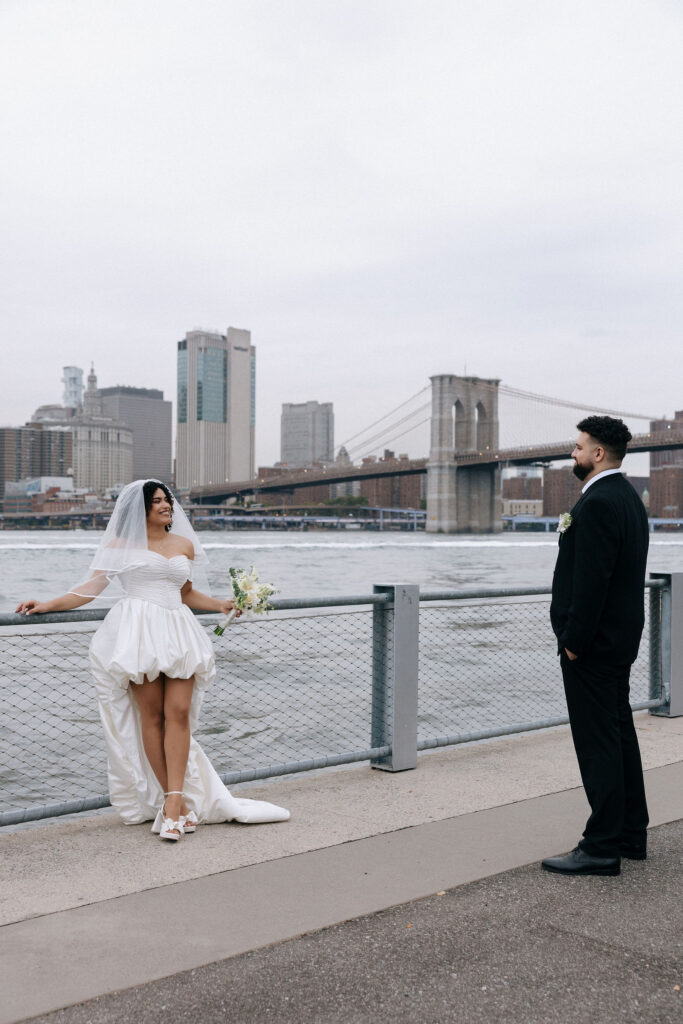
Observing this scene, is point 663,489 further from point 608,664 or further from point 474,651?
point 608,664

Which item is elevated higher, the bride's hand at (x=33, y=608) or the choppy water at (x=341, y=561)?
the bride's hand at (x=33, y=608)

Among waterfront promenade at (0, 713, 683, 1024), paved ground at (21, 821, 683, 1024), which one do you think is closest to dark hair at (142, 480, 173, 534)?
waterfront promenade at (0, 713, 683, 1024)

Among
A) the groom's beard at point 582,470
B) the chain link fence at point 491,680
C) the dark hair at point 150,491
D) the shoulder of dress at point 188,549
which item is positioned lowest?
the chain link fence at point 491,680

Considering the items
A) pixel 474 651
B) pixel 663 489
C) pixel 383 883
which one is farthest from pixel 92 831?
pixel 663 489

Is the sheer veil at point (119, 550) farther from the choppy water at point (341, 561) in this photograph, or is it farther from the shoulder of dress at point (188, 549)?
the choppy water at point (341, 561)

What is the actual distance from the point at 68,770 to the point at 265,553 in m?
60.4

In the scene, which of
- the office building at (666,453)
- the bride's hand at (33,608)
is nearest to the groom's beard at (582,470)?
the bride's hand at (33,608)

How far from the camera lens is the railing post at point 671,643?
6195mm

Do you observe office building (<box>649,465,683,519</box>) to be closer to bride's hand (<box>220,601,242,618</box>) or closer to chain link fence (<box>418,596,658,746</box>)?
chain link fence (<box>418,596,658,746</box>)

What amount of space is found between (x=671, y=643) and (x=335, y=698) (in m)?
5.79

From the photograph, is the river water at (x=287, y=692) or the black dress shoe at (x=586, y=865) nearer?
the black dress shoe at (x=586, y=865)

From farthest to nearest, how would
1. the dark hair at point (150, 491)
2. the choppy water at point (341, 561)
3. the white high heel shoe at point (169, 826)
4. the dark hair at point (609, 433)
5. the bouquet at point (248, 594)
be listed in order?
the choppy water at point (341, 561) < the bouquet at point (248, 594) < the dark hair at point (150, 491) < the white high heel shoe at point (169, 826) < the dark hair at point (609, 433)

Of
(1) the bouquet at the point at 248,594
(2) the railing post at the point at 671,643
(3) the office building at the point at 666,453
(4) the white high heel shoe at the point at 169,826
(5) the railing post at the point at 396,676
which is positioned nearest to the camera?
(4) the white high heel shoe at the point at 169,826

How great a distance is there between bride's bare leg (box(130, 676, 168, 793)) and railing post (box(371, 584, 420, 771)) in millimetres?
1251
